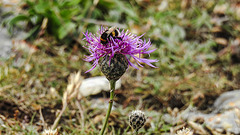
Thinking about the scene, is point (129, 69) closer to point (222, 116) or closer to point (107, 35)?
point (222, 116)

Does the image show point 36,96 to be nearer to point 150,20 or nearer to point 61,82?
point 61,82

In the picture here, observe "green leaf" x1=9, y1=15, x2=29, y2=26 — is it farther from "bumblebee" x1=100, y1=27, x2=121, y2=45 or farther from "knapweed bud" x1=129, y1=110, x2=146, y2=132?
"knapweed bud" x1=129, y1=110, x2=146, y2=132

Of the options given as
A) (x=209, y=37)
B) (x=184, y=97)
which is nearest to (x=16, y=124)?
(x=184, y=97)

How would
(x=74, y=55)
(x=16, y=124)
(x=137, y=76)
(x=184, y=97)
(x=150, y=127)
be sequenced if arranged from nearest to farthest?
(x=16, y=124) < (x=150, y=127) < (x=184, y=97) < (x=137, y=76) < (x=74, y=55)

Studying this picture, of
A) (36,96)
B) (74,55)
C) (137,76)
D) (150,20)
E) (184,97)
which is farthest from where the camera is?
(150,20)

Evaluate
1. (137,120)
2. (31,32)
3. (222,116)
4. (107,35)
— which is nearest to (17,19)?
(31,32)
